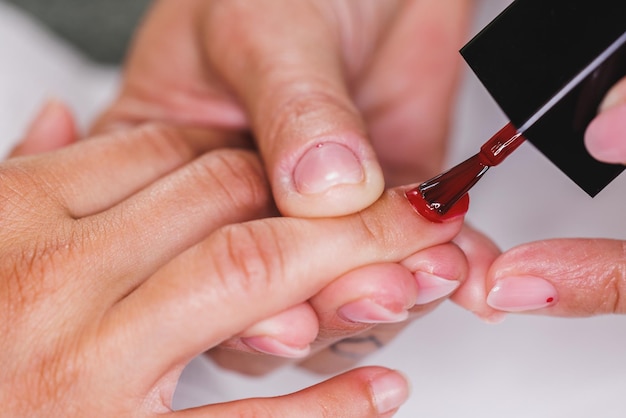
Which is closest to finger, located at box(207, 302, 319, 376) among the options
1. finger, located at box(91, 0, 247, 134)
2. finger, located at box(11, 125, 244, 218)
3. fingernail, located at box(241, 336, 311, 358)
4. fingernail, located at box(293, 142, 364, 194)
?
fingernail, located at box(241, 336, 311, 358)

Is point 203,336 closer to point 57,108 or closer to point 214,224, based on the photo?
point 214,224

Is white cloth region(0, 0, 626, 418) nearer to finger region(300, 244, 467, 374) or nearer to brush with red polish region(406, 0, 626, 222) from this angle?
finger region(300, 244, 467, 374)

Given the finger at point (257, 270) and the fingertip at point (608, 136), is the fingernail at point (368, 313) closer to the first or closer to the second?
the finger at point (257, 270)

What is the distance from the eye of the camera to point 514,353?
33.3 inches

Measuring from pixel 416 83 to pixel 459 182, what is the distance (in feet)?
1.78

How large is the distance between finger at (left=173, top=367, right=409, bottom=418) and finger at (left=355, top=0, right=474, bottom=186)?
0.46 meters

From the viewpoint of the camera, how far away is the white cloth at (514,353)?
79 cm

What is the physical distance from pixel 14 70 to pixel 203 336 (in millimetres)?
848

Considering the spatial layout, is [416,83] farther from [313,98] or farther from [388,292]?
[388,292]

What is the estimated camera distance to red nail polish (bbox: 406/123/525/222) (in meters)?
0.57

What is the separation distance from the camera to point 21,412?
23.7 inches

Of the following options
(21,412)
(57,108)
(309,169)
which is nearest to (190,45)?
(57,108)

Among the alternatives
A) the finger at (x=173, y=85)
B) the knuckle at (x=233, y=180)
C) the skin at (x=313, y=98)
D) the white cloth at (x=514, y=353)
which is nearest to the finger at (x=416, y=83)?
the skin at (x=313, y=98)

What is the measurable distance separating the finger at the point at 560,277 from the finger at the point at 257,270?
0.22ft
